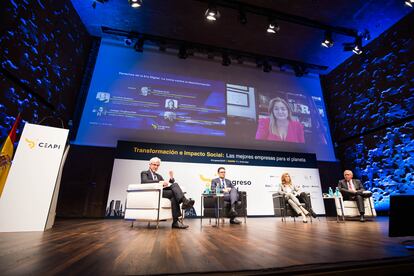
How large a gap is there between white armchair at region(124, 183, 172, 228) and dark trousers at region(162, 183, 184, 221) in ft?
0.30

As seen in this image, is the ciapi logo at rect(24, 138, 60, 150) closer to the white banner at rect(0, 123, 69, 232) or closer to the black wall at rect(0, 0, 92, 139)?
the white banner at rect(0, 123, 69, 232)

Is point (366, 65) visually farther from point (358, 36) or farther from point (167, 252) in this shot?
point (167, 252)

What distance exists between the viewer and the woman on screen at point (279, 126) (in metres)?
6.31

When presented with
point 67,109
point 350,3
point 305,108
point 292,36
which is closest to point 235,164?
point 305,108

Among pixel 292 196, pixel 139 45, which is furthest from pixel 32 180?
pixel 139 45

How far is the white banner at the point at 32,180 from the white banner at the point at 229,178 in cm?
236

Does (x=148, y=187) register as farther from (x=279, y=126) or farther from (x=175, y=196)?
(x=279, y=126)

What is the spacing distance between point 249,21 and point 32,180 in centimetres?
582

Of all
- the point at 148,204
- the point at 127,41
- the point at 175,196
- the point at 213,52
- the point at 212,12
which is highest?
the point at 213,52

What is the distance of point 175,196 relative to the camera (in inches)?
127

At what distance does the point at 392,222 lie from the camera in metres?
1.46

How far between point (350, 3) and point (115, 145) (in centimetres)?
682

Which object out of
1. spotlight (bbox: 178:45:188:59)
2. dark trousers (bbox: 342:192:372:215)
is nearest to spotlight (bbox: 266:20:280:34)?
spotlight (bbox: 178:45:188:59)

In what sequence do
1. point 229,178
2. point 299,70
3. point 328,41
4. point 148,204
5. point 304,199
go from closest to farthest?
point 148,204 < point 304,199 < point 229,178 < point 328,41 < point 299,70
